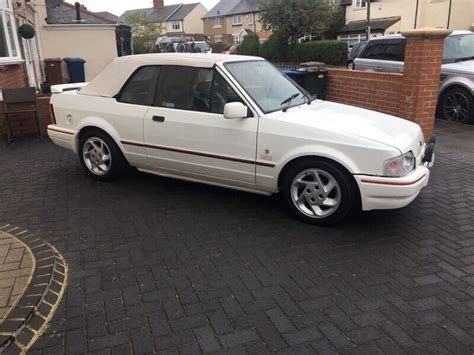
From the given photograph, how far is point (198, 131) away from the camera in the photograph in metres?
4.80

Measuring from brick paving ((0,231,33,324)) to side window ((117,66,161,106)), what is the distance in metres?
2.06

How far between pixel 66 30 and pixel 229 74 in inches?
642

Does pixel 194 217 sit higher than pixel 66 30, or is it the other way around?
pixel 66 30

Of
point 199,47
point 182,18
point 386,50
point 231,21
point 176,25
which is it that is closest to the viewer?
point 386,50

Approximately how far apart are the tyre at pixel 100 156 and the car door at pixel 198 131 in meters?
0.57

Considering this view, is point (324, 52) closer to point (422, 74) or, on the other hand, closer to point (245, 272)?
point (422, 74)

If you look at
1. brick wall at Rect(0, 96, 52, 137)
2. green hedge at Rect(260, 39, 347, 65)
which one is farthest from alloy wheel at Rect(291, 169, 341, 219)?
green hedge at Rect(260, 39, 347, 65)

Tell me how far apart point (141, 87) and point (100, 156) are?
1.08 m

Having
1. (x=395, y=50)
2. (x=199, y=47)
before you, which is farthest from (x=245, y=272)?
(x=199, y=47)

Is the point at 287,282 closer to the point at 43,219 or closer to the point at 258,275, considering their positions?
the point at 258,275

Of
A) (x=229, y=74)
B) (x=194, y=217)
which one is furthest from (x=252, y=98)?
(x=194, y=217)

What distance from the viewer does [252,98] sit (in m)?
4.64

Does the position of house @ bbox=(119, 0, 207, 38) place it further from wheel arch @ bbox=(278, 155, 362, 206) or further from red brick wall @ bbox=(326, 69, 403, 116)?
wheel arch @ bbox=(278, 155, 362, 206)

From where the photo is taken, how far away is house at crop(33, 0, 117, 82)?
18.3 meters
